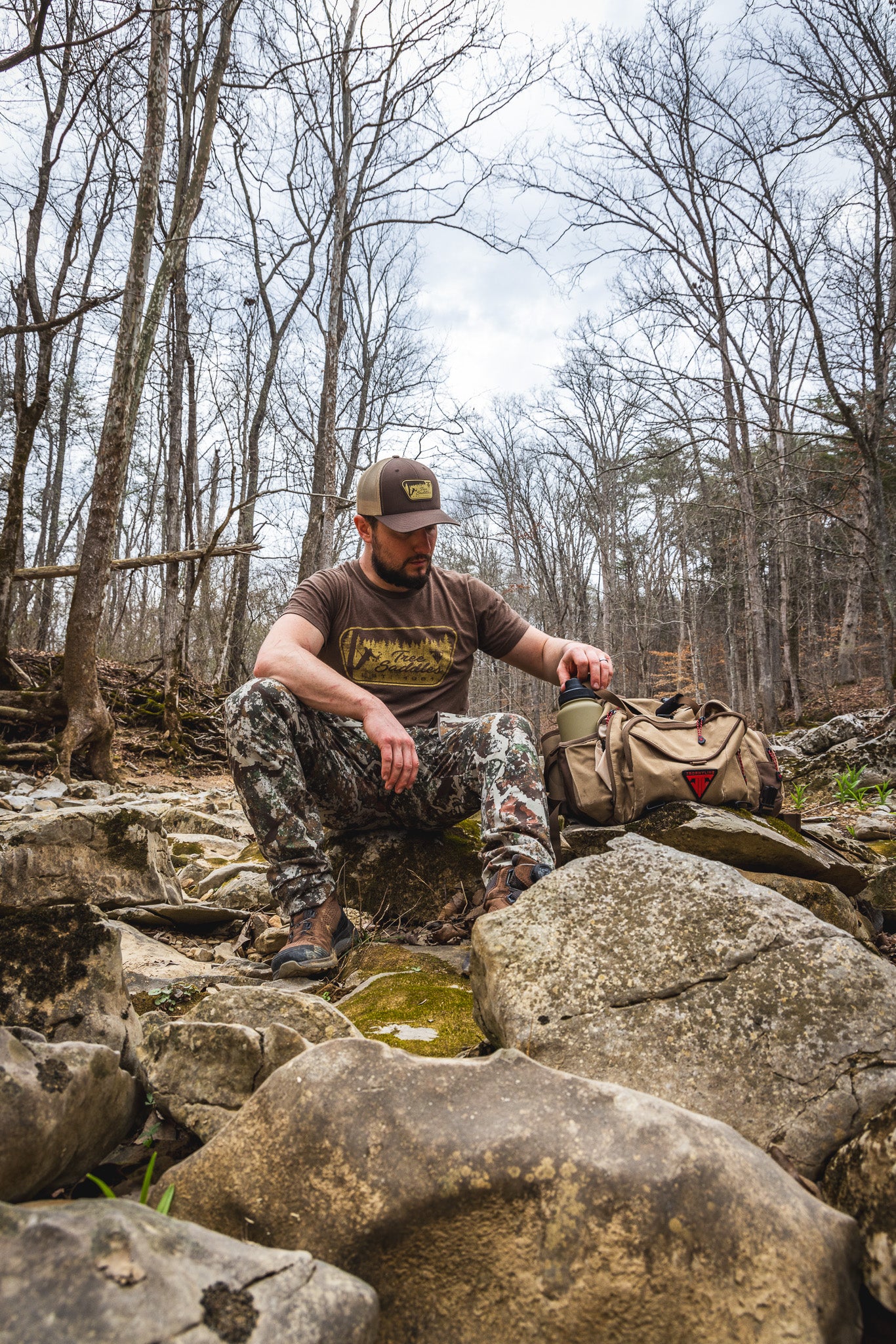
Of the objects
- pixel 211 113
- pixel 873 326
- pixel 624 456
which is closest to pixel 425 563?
pixel 873 326

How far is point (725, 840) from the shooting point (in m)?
2.52

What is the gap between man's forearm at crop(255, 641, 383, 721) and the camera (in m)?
2.49

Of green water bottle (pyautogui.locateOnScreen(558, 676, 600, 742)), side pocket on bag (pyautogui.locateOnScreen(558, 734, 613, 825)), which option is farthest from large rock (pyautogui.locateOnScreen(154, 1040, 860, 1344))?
green water bottle (pyautogui.locateOnScreen(558, 676, 600, 742))

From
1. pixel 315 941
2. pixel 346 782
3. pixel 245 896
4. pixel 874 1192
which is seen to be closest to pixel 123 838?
pixel 245 896

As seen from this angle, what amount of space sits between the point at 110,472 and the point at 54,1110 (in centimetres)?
568

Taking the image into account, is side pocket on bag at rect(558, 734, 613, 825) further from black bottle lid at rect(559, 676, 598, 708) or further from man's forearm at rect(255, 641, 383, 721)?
man's forearm at rect(255, 641, 383, 721)

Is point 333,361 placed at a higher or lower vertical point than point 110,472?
higher

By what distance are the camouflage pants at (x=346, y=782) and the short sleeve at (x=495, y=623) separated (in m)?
0.46

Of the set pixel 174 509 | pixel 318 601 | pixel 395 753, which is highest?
pixel 174 509

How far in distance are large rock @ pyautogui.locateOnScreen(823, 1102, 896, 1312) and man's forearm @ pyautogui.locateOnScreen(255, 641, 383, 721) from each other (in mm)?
1673

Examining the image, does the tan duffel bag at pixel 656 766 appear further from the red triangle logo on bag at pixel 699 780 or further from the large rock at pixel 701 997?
the large rock at pixel 701 997

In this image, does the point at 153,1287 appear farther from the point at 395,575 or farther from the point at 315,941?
the point at 395,575

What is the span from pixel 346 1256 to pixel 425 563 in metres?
2.35

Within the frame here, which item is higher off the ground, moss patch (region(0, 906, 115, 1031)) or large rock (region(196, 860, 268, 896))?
moss patch (region(0, 906, 115, 1031))
